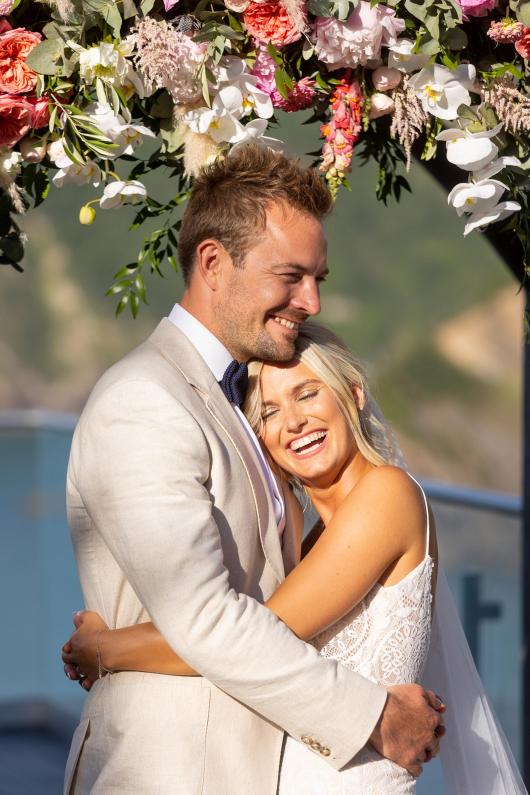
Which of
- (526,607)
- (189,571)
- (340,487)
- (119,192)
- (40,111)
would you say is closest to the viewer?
(189,571)

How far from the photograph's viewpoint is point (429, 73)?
230 cm

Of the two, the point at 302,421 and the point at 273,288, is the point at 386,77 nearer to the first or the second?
the point at 273,288

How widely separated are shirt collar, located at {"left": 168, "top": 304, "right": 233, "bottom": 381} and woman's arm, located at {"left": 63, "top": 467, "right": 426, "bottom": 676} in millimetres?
349

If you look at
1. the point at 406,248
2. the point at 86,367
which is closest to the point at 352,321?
the point at 406,248

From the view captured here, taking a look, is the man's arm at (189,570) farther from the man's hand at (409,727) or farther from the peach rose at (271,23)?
the peach rose at (271,23)

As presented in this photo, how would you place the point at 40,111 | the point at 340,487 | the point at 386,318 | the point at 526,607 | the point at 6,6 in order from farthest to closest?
the point at 386,318 < the point at 526,607 < the point at 340,487 < the point at 40,111 < the point at 6,6

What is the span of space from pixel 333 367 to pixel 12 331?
16.7m

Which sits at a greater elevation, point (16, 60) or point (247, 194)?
point (16, 60)

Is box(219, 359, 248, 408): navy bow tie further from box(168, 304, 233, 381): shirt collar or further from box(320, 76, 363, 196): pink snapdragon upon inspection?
box(320, 76, 363, 196): pink snapdragon

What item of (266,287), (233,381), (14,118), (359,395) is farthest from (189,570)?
(14,118)

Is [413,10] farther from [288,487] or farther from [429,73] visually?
[288,487]

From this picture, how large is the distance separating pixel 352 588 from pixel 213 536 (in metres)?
0.35

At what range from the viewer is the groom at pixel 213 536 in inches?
78.7

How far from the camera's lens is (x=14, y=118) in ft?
7.33
